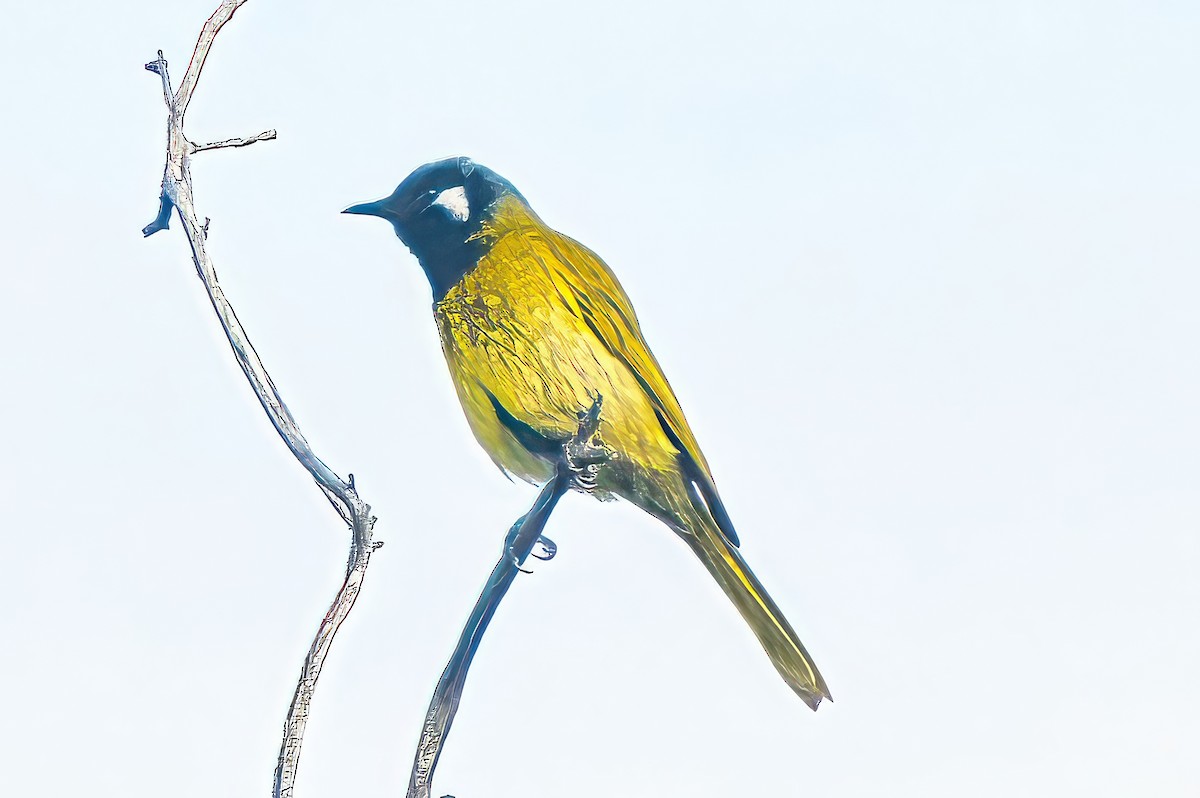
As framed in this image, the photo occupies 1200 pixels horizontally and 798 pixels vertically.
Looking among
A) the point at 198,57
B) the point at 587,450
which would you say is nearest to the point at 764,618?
the point at 587,450

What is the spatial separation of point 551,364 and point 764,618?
1.95ft

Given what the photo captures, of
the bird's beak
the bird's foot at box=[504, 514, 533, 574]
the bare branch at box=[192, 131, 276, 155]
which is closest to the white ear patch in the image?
the bird's beak

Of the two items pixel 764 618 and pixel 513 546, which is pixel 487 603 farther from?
pixel 764 618

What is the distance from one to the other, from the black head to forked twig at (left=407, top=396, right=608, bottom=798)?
47cm

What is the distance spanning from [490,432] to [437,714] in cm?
55

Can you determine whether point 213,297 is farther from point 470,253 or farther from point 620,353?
point 620,353

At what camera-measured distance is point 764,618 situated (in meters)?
2.03

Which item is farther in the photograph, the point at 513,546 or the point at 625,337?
the point at 625,337

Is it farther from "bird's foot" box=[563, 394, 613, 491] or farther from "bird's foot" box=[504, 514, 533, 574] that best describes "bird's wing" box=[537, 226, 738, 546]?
"bird's foot" box=[504, 514, 533, 574]

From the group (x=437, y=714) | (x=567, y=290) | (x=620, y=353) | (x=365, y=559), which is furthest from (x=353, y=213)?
(x=437, y=714)

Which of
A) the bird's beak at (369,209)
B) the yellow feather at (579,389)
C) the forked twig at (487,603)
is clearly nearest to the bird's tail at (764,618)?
the yellow feather at (579,389)

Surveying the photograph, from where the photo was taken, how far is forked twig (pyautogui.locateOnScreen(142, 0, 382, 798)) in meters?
1.77

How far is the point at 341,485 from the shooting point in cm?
179

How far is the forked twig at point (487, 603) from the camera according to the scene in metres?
1.86
